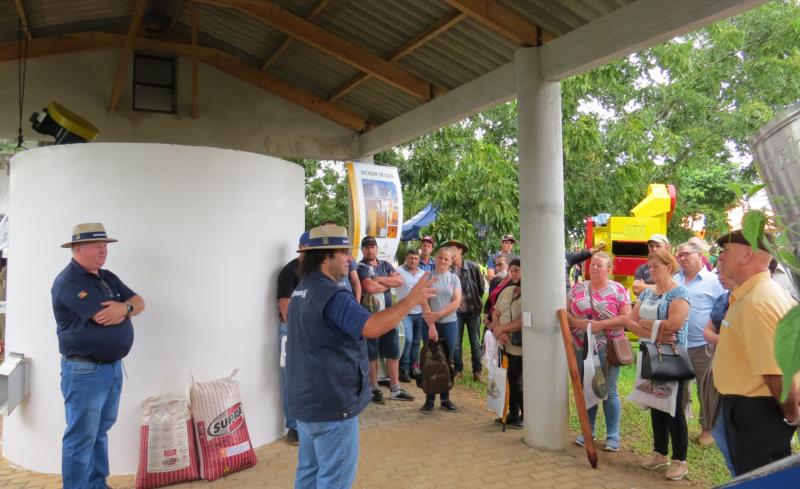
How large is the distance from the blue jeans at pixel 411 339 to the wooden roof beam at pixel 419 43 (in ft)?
9.47

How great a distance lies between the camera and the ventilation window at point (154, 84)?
846 centimetres

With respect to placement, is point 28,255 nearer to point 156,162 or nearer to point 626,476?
point 156,162

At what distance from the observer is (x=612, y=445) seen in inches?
186

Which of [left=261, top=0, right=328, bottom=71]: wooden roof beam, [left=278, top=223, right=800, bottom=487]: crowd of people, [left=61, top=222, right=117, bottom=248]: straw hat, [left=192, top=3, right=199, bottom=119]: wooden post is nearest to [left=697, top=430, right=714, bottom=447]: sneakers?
[left=278, top=223, right=800, bottom=487]: crowd of people

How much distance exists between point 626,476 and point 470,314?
3358 millimetres

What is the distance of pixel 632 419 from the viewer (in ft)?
18.3

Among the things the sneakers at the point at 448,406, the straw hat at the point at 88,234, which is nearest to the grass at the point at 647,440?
the sneakers at the point at 448,406

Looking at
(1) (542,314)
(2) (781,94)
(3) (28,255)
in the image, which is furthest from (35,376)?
(2) (781,94)

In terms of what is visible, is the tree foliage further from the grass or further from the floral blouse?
the floral blouse

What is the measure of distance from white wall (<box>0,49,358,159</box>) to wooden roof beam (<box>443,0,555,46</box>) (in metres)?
4.29

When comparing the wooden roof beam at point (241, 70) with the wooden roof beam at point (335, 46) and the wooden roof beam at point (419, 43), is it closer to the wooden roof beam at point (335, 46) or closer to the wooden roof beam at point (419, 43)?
the wooden roof beam at point (419, 43)

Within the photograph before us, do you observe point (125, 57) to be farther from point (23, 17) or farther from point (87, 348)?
point (87, 348)

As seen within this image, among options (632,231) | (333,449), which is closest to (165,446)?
(333,449)

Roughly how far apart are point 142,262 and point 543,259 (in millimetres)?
3320
